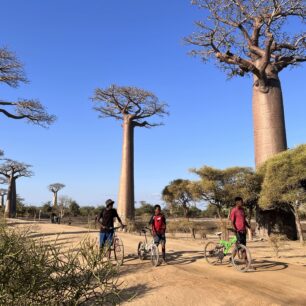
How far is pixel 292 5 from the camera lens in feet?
54.5

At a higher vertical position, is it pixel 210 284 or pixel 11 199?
pixel 11 199

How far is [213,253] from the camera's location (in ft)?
28.3

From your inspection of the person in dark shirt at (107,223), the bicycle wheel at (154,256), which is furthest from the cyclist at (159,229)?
the person in dark shirt at (107,223)

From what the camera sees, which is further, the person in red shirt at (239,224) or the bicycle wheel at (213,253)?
the bicycle wheel at (213,253)

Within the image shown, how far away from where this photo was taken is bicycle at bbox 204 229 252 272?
Answer: 7.57 m

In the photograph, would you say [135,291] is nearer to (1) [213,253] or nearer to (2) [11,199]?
(1) [213,253]

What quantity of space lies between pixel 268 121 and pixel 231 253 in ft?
31.9

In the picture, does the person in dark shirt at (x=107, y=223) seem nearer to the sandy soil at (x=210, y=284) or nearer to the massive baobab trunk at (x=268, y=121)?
the sandy soil at (x=210, y=284)

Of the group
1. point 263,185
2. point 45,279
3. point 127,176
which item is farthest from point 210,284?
point 127,176

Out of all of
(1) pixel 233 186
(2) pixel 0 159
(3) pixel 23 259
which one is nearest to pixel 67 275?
(3) pixel 23 259

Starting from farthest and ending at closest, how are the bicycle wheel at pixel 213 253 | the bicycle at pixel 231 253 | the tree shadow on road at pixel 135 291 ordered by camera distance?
the bicycle wheel at pixel 213 253 < the bicycle at pixel 231 253 < the tree shadow on road at pixel 135 291

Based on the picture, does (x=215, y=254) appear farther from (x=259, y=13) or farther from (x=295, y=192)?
(x=259, y=13)

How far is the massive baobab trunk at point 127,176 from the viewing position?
25.1 metres

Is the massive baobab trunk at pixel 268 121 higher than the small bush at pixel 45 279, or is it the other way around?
the massive baobab trunk at pixel 268 121
